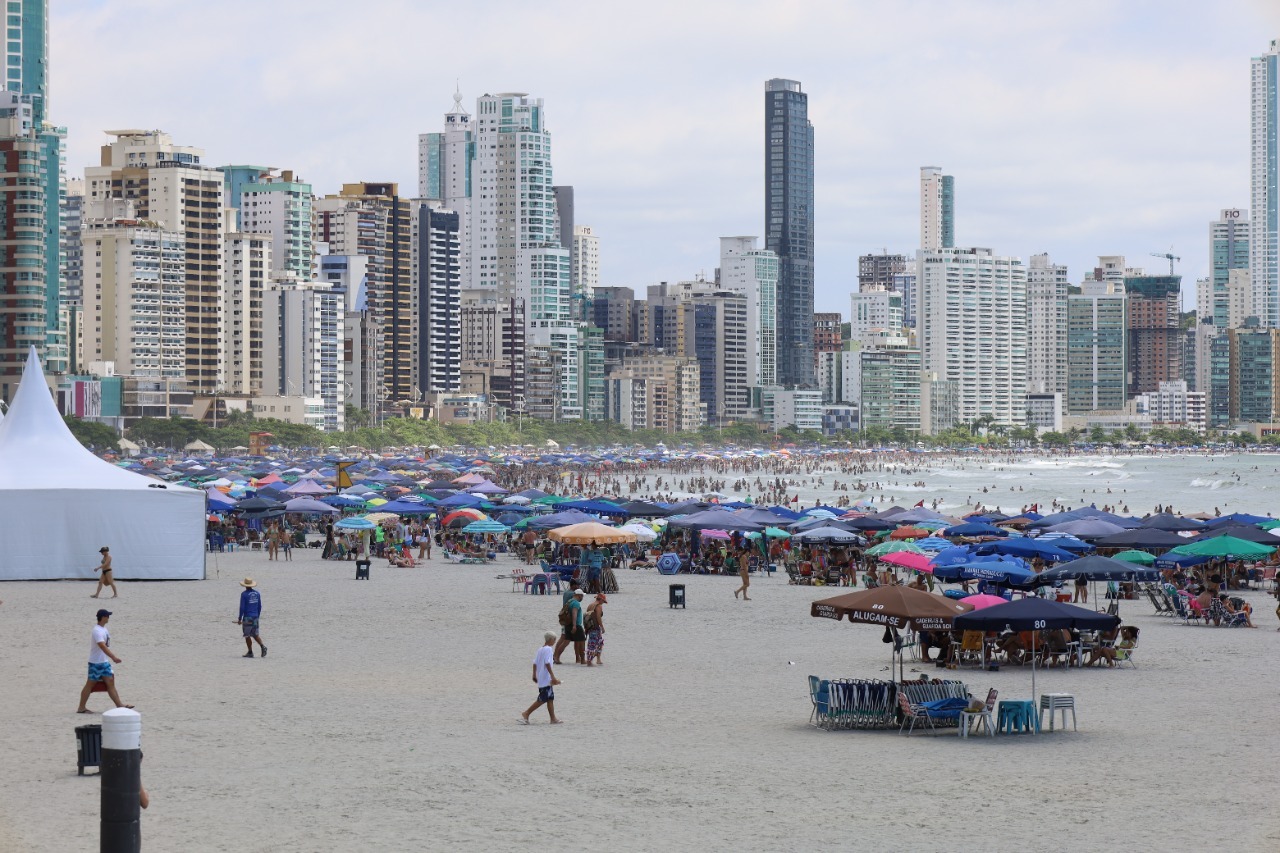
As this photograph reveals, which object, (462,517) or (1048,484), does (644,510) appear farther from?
(1048,484)

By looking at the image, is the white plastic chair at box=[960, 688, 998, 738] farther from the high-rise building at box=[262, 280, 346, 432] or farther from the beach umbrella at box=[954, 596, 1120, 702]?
the high-rise building at box=[262, 280, 346, 432]

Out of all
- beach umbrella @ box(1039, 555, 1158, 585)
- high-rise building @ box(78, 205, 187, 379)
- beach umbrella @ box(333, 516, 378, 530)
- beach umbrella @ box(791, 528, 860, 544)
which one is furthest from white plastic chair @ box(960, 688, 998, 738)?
high-rise building @ box(78, 205, 187, 379)

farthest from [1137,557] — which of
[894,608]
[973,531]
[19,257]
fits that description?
[19,257]

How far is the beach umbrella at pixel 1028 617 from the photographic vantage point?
18406 millimetres

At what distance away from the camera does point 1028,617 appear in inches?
730

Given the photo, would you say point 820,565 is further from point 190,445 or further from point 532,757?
point 190,445

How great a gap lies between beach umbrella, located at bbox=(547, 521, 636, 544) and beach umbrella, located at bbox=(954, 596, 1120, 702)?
1523 centimetres

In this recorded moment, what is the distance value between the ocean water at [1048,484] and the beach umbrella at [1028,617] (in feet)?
199

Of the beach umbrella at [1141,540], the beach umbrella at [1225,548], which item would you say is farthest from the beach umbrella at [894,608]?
the beach umbrella at [1141,540]

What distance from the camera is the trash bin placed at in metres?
14.4

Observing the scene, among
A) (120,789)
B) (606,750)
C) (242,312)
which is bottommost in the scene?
(606,750)

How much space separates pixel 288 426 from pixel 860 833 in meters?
148

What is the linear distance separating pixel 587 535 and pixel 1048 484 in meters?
94.9

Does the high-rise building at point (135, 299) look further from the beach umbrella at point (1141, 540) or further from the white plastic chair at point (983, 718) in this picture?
the white plastic chair at point (983, 718)
